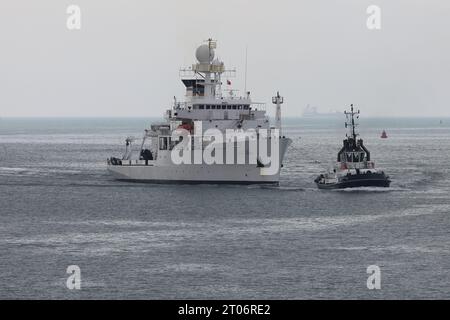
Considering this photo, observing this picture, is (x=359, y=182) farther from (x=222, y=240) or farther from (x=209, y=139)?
(x=222, y=240)

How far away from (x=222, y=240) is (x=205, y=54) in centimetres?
4197

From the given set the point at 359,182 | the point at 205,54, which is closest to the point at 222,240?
the point at 359,182

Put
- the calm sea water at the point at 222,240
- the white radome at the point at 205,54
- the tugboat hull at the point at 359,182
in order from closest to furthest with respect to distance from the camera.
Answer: the calm sea water at the point at 222,240
the tugboat hull at the point at 359,182
the white radome at the point at 205,54

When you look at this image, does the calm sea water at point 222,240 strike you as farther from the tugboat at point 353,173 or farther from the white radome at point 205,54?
the white radome at point 205,54

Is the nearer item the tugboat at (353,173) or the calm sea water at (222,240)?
the calm sea water at (222,240)

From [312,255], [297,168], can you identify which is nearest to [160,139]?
[297,168]

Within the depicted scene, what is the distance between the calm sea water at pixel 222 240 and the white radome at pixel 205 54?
49.6 ft

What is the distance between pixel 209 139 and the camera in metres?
82.4

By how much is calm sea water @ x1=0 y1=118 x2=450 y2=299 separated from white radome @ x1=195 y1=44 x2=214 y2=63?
15.1 metres

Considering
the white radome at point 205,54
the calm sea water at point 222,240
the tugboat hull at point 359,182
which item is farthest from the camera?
the white radome at point 205,54

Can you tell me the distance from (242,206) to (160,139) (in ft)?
63.8

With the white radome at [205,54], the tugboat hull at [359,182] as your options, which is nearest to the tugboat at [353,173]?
the tugboat hull at [359,182]

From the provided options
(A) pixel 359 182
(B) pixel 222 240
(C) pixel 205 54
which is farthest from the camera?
(C) pixel 205 54

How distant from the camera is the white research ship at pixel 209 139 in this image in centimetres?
8225
